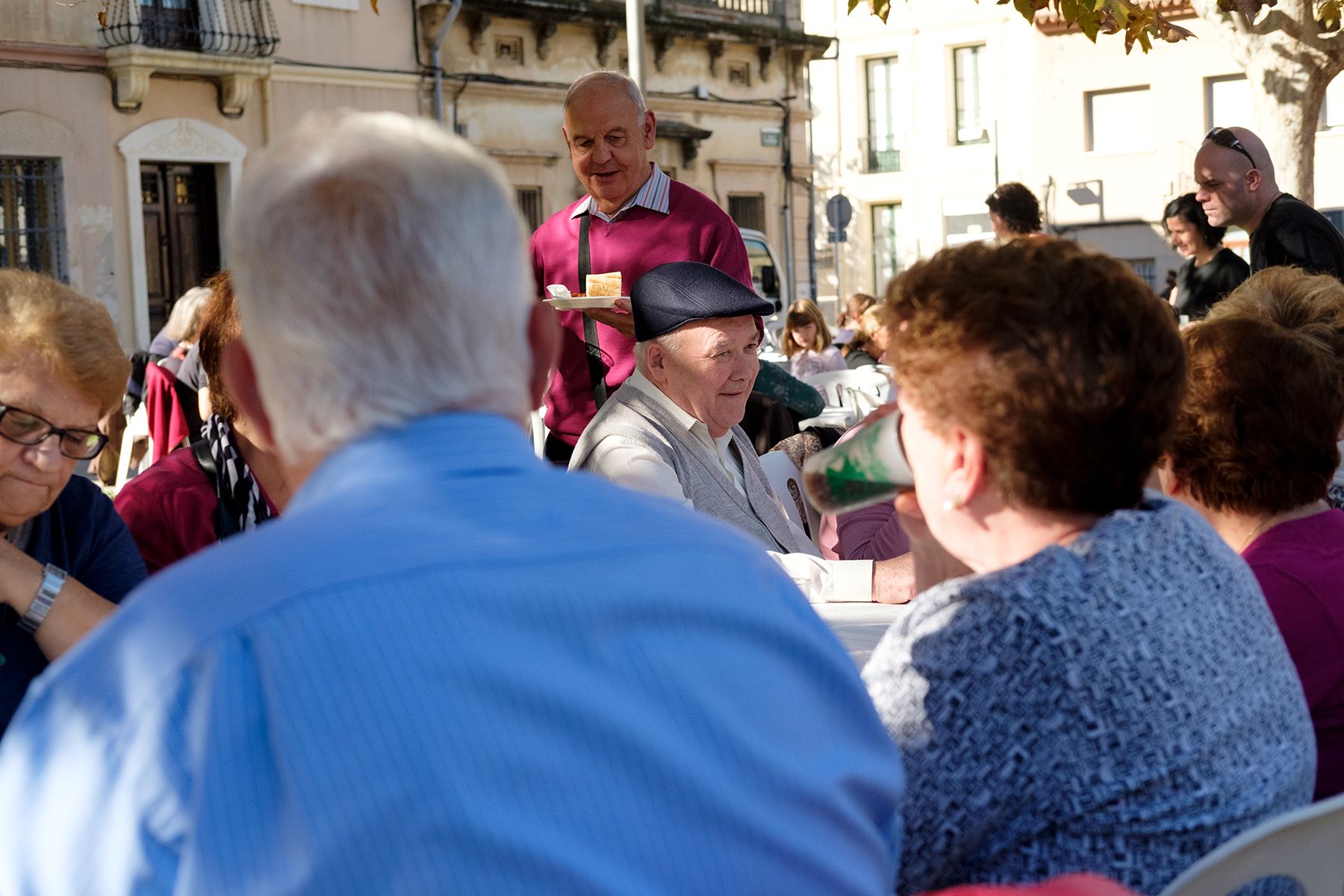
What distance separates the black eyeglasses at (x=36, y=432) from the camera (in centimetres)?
228

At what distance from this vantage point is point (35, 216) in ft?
53.7

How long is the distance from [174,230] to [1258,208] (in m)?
14.5

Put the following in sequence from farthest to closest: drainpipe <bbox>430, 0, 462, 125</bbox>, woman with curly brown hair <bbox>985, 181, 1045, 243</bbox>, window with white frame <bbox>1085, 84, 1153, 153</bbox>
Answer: window with white frame <bbox>1085, 84, 1153, 153</bbox>, drainpipe <bbox>430, 0, 462, 125</bbox>, woman with curly brown hair <bbox>985, 181, 1045, 243</bbox>

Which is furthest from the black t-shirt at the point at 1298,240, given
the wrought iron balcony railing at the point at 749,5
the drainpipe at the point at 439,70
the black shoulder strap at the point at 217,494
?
the wrought iron balcony railing at the point at 749,5

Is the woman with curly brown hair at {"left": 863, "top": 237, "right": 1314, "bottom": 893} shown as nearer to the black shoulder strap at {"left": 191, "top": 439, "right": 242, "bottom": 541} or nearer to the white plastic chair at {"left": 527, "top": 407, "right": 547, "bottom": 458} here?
the black shoulder strap at {"left": 191, "top": 439, "right": 242, "bottom": 541}

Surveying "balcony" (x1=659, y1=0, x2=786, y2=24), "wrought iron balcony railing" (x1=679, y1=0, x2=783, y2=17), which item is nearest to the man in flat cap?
"balcony" (x1=659, y1=0, x2=786, y2=24)

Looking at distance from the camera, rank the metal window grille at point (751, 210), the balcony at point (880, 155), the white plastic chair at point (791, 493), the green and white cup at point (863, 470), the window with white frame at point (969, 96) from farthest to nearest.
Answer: the balcony at point (880, 155)
the window with white frame at point (969, 96)
the metal window grille at point (751, 210)
the white plastic chair at point (791, 493)
the green and white cup at point (863, 470)

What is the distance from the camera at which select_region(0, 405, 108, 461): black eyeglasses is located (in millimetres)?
2279

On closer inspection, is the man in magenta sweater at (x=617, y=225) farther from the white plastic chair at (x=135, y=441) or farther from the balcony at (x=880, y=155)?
the balcony at (x=880, y=155)

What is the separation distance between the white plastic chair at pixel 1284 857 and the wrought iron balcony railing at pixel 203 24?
16.7m

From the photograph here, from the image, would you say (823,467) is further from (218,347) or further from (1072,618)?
(218,347)

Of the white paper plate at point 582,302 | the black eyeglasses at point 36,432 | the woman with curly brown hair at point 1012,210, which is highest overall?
the woman with curly brown hair at point 1012,210

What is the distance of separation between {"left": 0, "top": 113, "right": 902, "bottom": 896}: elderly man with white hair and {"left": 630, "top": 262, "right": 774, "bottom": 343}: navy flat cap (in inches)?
96.1

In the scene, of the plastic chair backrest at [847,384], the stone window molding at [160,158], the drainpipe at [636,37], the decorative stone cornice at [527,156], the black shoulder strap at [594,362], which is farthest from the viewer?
the decorative stone cornice at [527,156]
